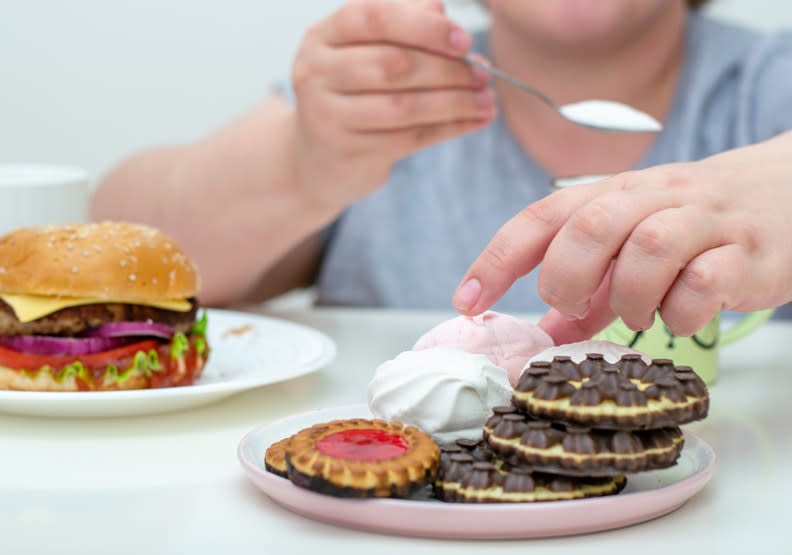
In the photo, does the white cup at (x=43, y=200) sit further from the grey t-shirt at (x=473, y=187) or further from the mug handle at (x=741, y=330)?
the mug handle at (x=741, y=330)

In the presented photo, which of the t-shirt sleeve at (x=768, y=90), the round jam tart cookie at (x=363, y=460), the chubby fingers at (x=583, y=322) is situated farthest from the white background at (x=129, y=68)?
the round jam tart cookie at (x=363, y=460)

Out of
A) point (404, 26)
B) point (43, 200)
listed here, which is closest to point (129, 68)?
point (43, 200)

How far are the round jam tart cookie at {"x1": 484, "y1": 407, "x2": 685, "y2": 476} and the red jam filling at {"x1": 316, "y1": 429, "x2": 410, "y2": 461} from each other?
7cm

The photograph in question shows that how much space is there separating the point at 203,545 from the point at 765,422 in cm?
60

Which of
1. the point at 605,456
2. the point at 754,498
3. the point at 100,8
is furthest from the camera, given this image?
the point at 100,8

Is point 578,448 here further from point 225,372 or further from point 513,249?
point 225,372

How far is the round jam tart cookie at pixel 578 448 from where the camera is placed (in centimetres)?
57

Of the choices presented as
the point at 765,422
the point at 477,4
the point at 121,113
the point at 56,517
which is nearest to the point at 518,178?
the point at 477,4

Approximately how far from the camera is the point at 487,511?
1.84ft

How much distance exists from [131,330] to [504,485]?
1.99 feet

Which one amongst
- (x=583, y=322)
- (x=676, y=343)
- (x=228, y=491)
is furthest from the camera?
(x=676, y=343)

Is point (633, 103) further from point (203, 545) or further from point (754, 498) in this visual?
point (203, 545)

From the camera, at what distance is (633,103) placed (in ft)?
6.51

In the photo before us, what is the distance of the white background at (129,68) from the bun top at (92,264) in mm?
2115
